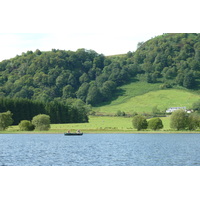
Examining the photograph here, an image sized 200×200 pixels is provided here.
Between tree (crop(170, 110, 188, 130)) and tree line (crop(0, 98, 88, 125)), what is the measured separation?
146 feet

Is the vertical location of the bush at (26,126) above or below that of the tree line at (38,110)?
below

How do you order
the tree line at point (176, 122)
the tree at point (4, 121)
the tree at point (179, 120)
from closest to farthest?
the tree at point (179, 120), the tree line at point (176, 122), the tree at point (4, 121)

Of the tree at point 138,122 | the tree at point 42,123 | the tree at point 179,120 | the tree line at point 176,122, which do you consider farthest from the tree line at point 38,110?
the tree at point 179,120

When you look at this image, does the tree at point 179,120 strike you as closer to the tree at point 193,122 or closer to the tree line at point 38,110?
the tree at point 193,122

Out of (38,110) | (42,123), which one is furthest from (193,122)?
(38,110)

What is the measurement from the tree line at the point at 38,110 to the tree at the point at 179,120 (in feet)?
146

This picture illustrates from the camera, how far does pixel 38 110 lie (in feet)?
513

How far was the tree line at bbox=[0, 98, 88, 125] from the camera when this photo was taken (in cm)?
15075

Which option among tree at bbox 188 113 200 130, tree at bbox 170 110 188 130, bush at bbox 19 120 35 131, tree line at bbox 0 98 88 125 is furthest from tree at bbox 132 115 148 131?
tree line at bbox 0 98 88 125

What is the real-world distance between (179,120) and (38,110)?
53884mm

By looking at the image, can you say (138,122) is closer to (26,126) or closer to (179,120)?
(179,120)

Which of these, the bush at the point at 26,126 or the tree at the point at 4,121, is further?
the bush at the point at 26,126

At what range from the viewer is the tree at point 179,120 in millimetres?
131000
